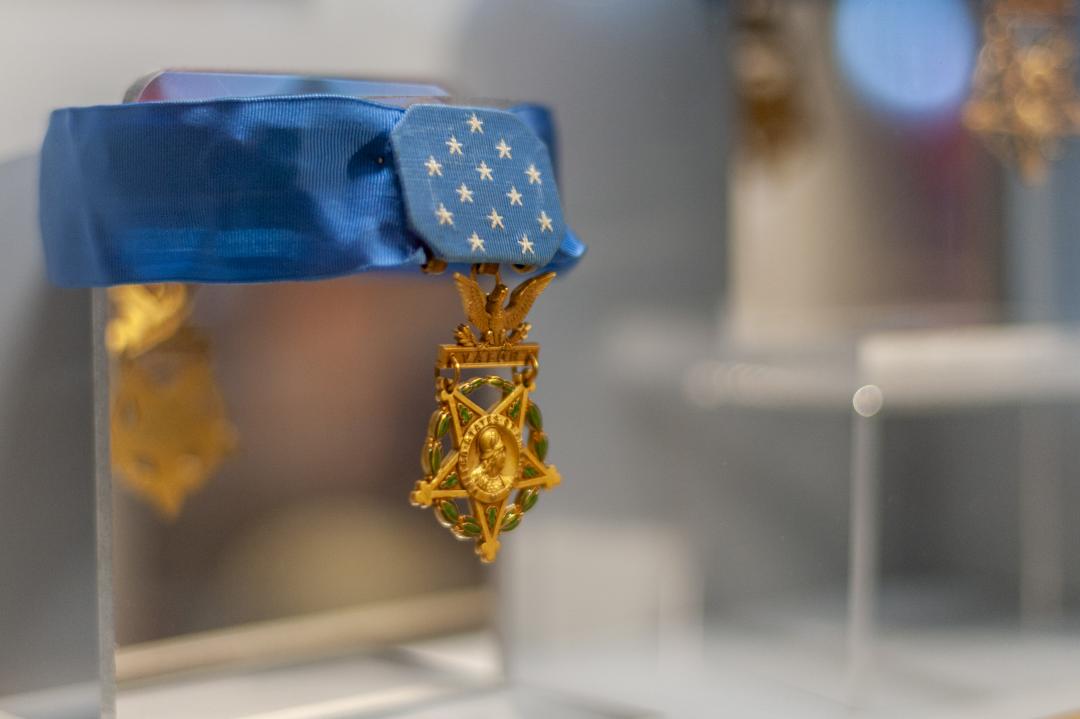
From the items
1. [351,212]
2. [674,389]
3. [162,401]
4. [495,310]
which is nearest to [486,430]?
[495,310]

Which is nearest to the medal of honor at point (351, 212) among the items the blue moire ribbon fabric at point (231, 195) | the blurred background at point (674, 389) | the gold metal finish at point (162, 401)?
the blue moire ribbon fabric at point (231, 195)

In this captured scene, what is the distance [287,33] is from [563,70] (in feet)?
1.26

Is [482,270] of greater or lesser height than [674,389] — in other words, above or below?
above

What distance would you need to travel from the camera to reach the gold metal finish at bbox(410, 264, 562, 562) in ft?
4.46

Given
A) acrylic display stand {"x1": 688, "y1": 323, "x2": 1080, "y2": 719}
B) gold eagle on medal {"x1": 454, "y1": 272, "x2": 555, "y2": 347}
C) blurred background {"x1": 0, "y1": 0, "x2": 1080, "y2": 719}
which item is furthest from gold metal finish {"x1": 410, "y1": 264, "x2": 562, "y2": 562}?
acrylic display stand {"x1": 688, "y1": 323, "x2": 1080, "y2": 719}

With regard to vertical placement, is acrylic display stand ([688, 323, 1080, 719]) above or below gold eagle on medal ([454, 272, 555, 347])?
below

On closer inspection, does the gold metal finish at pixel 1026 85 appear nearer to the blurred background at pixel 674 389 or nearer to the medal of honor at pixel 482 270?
the blurred background at pixel 674 389

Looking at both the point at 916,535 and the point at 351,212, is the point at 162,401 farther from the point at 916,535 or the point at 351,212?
the point at 916,535

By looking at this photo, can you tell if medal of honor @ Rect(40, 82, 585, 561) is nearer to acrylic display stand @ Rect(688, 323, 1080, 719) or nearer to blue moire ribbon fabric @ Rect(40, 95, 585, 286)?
blue moire ribbon fabric @ Rect(40, 95, 585, 286)

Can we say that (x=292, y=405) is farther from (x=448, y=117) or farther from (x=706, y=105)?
(x=706, y=105)

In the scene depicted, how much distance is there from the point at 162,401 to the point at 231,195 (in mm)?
339

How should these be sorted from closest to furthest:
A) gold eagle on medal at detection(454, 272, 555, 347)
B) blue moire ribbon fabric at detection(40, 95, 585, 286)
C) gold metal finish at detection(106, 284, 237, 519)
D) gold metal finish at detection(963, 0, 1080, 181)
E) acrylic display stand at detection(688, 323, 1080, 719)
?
blue moire ribbon fabric at detection(40, 95, 585, 286), gold eagle on medal at detection(454, 272, 555, 347), gold metal finish at detection(106, 284, 237, 519), acrylic display stand at detection(688, 323, 1080, 719), gold metal finish at detection(963, 0, 1080, 181)

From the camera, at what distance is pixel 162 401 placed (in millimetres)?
1524

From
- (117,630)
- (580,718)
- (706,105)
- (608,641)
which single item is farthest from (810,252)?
(117,630)
